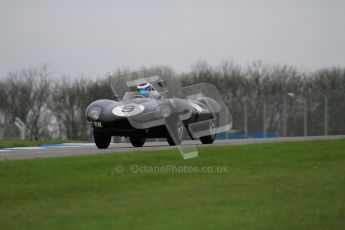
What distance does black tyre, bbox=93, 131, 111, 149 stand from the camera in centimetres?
1825

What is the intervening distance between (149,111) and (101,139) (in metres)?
1.95

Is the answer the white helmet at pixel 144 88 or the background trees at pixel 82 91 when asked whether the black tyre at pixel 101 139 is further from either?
the background trees at pixel 82 91

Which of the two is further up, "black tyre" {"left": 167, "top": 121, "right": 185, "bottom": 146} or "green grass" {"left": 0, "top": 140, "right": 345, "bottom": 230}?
"green grass" {"left": 0, "top": 140, "right": 345, "bottom": 230}

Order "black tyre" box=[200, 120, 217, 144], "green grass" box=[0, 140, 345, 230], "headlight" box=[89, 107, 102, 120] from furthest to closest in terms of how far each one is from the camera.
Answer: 1. "black tyre" box=[200, 120, 217, 144]
2. "headlight" box=[89, 107, 102, 120]
3. "green grass" box=[0, 140, 345, 230]

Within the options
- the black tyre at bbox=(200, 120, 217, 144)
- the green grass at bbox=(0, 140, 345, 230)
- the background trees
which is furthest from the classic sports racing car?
the background trees

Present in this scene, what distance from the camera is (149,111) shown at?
669 inches

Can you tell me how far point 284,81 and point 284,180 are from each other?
69.0 metres

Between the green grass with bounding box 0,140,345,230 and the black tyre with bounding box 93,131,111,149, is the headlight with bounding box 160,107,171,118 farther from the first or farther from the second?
the green grass with bounding box 0,140,345,230

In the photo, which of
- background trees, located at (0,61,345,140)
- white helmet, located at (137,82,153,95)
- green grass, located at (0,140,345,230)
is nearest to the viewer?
green grass, located at (0,140,345,230)

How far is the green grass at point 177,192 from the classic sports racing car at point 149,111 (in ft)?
11.9

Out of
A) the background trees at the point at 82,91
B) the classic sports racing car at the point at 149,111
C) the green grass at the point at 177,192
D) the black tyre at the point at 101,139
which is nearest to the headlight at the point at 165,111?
the classic sports racing car at the point at 149,111

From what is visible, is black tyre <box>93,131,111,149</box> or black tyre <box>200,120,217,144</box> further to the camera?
black tyre <box>200,120,217,144</box>

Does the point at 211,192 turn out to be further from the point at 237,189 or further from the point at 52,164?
the point at 52,164

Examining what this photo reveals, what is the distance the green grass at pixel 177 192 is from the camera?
7.82m
